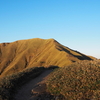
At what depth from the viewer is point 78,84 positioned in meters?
13.9

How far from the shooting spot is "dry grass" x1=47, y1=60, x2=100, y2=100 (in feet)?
40.2

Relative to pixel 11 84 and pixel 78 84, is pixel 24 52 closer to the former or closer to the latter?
pixel 11 84

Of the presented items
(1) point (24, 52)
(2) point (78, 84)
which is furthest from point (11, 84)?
(1) point (24, 52)

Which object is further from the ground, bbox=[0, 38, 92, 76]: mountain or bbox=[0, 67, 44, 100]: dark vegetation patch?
bbox=[0, 67, 44, 100]: dark vegetation patch

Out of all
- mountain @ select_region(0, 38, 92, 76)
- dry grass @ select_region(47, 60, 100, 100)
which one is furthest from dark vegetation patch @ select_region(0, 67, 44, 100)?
mountain @ select_region(0, 38, 92, 76)

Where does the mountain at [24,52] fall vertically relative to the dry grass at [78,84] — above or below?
below

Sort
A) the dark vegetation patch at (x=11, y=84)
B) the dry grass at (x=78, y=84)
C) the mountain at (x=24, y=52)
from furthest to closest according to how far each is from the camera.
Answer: the mountain at (x=24, y=52) < the dark vegetation patch at (x=11, y=84) < the dry grass at (x=78, y=84)

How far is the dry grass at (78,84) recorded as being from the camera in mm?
12258

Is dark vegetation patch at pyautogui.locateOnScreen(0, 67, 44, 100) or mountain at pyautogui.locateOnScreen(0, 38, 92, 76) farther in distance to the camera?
mountain at pyautogui.locateOnScreen(0, 38, 92, 76)

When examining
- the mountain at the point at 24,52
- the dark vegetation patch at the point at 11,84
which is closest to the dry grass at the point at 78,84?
the dark vegetation patch at the point at 11,84

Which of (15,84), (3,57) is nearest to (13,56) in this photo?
(3,57)

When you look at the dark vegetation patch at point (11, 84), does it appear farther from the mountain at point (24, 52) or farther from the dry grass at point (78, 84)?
the mountain at point (24, 52)

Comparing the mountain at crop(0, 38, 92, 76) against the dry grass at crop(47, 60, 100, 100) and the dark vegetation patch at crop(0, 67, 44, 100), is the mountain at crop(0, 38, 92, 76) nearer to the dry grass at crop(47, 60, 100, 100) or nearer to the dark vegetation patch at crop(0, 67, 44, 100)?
the dark vegetation patch at crop(0, 67, 44, 100)

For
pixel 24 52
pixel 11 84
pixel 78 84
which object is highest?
pixel 78 84
